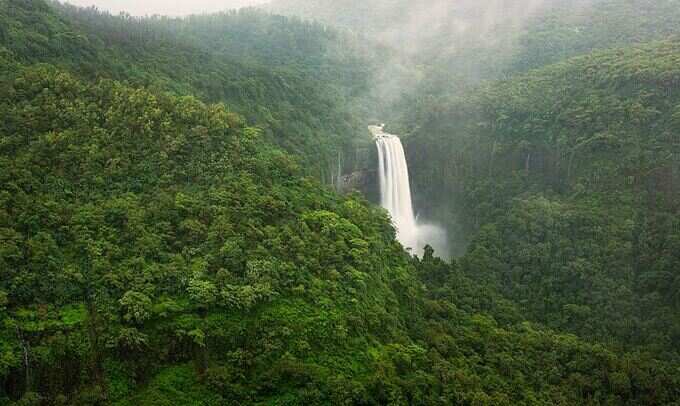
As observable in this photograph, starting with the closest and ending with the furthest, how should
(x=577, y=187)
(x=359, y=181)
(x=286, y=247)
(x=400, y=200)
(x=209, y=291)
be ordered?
(x=209, y=291) → (x=286, y=247) → (x=577, y=187) → (x=359, y=181) → (x=400, y=200)

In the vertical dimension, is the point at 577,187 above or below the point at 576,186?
below

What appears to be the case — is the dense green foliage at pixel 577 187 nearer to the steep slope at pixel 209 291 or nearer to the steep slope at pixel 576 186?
the steep slope at pixel 576 186

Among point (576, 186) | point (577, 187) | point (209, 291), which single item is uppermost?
point (576, 186)

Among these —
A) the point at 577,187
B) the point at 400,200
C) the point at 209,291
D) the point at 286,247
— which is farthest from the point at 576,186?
the point at 209,291

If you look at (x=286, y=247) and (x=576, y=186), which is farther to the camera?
(x=576, y=186)

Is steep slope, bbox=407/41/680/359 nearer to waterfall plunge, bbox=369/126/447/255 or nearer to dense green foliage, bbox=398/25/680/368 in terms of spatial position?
dense green foliage, bbox=398/25/680/368

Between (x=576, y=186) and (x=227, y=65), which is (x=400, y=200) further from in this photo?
(x=227, y=65)

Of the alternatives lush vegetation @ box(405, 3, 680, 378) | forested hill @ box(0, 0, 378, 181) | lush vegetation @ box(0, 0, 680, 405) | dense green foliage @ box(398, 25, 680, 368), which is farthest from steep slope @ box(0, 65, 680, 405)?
forested hill @ box(0, 0, 378, 181)
